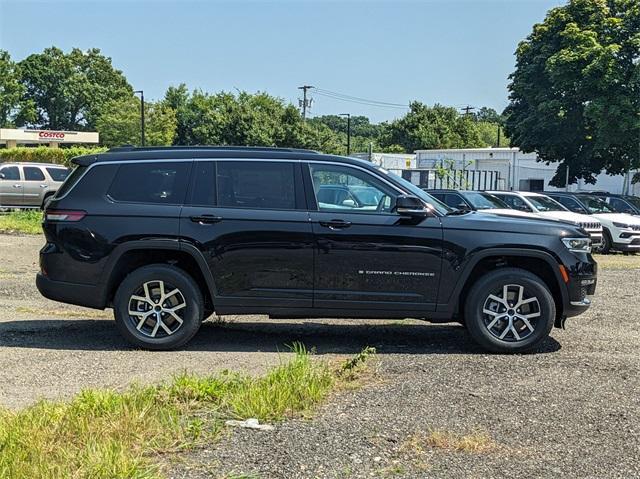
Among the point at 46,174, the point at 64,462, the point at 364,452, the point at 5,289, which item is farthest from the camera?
the point at 46,174

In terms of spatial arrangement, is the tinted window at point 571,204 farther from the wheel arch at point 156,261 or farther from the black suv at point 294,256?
the wheel arch at point 156,261

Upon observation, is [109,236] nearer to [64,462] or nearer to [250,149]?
[250,149]

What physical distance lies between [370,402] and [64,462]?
2155 millimetres

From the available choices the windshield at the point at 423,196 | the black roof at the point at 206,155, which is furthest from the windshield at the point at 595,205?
the black roof at the point at 206,155

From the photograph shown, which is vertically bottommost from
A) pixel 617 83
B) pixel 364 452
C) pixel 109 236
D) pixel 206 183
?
pixel 364 452

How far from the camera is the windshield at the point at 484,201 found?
57.8 feet

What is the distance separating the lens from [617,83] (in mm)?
27344

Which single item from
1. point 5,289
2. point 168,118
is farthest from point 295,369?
point 168,118

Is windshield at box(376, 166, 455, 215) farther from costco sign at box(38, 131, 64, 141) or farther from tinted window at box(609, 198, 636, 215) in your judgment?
costco sign at box(38, 131, 64, 141)

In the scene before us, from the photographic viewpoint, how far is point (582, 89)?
2842 centimetres

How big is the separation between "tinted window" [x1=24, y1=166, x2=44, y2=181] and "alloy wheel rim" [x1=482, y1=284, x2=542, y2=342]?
21.1 m

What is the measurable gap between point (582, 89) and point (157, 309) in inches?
1000

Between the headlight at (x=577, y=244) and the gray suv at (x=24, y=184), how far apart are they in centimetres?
2068

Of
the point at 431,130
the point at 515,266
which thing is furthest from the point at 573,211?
the point at 431,130
